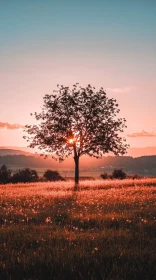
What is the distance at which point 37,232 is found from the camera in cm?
818

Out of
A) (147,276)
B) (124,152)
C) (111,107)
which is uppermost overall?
(111,107)

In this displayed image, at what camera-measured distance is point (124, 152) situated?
40.2m

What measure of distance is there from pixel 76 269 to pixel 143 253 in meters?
1.51

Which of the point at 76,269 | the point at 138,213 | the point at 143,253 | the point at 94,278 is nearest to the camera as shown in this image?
the point at 94,278

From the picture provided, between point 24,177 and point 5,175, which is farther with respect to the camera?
point 5,175

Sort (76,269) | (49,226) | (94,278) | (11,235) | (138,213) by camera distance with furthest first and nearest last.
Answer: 1. (138,213)
2. (49,226)
3. (11,235)
4. (76,269)
5. (94,278)

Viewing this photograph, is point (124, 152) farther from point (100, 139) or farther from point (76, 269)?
point (76, 269)

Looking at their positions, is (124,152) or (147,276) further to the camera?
(124,152)

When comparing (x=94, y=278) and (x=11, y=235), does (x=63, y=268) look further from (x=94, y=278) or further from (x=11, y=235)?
(x=11, y=235)

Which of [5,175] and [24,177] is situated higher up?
[5,175]

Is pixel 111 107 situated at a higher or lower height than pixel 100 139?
higher

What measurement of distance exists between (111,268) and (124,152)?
3523 centimetres

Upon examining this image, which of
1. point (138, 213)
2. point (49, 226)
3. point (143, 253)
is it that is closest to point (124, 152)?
point (138, 213)

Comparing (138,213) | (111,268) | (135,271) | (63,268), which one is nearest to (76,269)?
(63,268)
